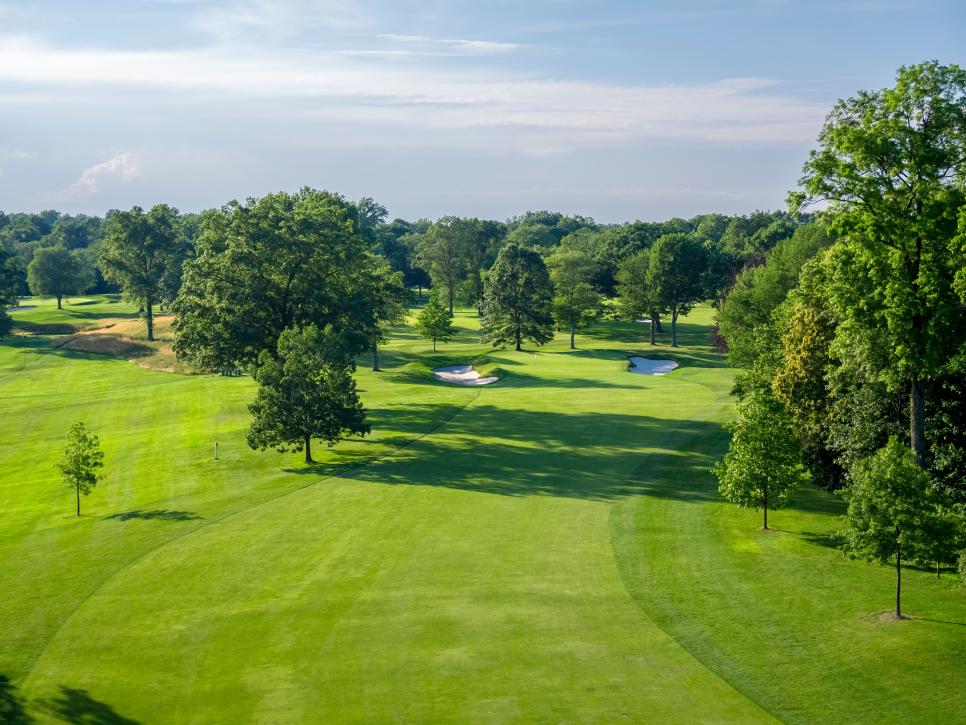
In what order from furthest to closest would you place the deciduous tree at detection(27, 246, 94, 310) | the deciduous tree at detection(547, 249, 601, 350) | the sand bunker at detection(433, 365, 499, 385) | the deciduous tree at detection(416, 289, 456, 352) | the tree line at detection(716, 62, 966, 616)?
the deciduous tree at detection(27, 246, 94, 310) → the deciduous tree at detection(547, 249, 601, 350) → the deciduous tree at detection(416, 289, 456, 352) → the sand bunker at detection(433, 365, 499, 385) → the tree line at detection(716, 62, 966, 616)

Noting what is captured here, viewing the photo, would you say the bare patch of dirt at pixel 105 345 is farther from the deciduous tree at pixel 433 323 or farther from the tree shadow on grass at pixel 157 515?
the tree shadow on grass at pixel 157 515

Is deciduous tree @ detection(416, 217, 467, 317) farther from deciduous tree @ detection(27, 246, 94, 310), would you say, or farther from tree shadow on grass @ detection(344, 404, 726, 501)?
tree shadow on grass @ detection(344, 404, 726, 501)

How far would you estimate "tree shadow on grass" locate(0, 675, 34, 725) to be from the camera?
21922 mm

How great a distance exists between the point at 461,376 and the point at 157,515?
161ft

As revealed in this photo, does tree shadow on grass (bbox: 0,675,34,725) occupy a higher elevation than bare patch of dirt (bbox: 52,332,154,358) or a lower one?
lower

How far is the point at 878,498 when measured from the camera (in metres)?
26.7

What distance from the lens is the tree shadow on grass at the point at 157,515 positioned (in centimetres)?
3975

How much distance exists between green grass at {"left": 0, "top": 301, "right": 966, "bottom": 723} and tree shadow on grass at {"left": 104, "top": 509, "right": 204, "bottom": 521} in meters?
0.16

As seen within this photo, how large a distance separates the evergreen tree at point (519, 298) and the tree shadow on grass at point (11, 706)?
85.4m

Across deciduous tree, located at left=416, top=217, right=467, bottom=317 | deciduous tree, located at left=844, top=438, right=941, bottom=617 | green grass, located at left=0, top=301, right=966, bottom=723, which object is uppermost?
deciduous tree, located at left=416, top=217, right=467, bottom=317

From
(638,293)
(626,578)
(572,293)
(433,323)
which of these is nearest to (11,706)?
(626,578)

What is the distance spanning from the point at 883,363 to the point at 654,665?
18.3m

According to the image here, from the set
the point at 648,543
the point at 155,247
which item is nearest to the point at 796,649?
the point at 648,543

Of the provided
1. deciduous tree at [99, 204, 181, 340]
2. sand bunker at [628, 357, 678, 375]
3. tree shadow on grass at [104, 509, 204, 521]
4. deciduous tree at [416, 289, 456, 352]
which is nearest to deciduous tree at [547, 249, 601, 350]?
sand bunker at [628, 357, 678, 375]
